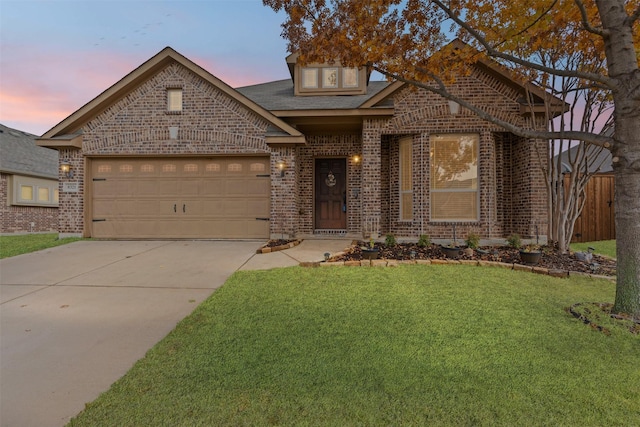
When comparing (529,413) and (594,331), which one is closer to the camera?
(529,413)

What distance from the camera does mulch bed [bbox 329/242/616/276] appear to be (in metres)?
5.88

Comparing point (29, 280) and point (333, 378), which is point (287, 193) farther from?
point (333, 378)

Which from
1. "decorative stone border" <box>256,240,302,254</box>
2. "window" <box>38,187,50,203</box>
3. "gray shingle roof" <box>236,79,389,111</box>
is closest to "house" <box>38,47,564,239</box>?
"gray shingle roof" <box>236,79,389,111</box>

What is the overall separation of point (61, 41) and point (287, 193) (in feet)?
36.8

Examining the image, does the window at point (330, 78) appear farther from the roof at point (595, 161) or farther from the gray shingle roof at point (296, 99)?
the roof at point (595, 161)

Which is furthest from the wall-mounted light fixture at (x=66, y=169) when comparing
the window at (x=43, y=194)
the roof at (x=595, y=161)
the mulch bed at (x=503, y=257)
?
the roof at (x=595, y=161)

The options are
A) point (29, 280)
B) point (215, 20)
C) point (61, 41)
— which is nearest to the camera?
point (29, 280)

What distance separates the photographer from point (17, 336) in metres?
→ 3.31

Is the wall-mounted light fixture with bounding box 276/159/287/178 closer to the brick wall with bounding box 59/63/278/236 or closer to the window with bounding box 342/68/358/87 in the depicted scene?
the brick wall with bounding box 59/63/278/236

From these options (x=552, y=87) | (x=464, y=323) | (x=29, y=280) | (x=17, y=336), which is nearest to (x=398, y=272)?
(x=464, y=323)

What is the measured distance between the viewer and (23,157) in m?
15.7

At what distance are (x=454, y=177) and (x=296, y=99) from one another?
18.4 feet

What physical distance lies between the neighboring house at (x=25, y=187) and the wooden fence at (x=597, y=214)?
22746 millimetres

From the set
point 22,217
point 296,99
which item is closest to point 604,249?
point 296,99
